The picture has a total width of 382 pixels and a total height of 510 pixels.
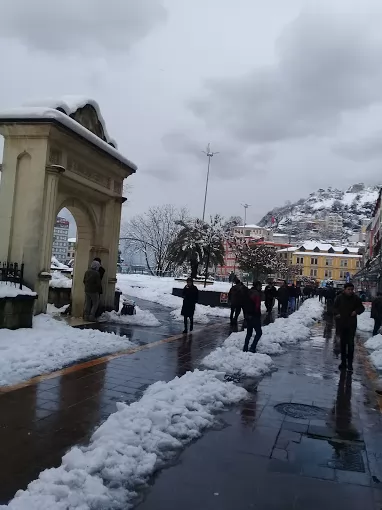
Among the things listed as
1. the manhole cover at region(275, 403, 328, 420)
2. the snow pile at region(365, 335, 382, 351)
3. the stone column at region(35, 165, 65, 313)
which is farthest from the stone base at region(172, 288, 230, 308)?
the manhole cover at region(275, 403, 328, 420)

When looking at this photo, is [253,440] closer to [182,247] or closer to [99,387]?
[99,387]

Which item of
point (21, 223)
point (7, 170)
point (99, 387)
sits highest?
point (7, 170)

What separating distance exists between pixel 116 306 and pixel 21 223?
570 cm

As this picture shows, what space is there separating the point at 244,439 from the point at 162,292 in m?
29.8

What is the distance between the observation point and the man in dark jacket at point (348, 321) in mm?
9961

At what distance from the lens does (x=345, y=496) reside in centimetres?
386

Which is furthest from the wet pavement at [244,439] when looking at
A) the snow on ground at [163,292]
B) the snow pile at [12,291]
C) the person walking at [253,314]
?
the snow on ground at [163,292]

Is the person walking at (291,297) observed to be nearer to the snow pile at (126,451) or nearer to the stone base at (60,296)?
the stone base at (60,296)

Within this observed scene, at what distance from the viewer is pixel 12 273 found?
10812 mm

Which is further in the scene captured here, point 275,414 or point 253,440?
point 275,414

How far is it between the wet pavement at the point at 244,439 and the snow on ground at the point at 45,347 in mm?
500

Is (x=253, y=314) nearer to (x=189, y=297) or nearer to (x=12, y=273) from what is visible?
(x=189, y=297)

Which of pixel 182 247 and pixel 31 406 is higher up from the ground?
pixel 182 247

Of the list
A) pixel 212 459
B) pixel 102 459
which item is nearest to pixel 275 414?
pixel 212 459
